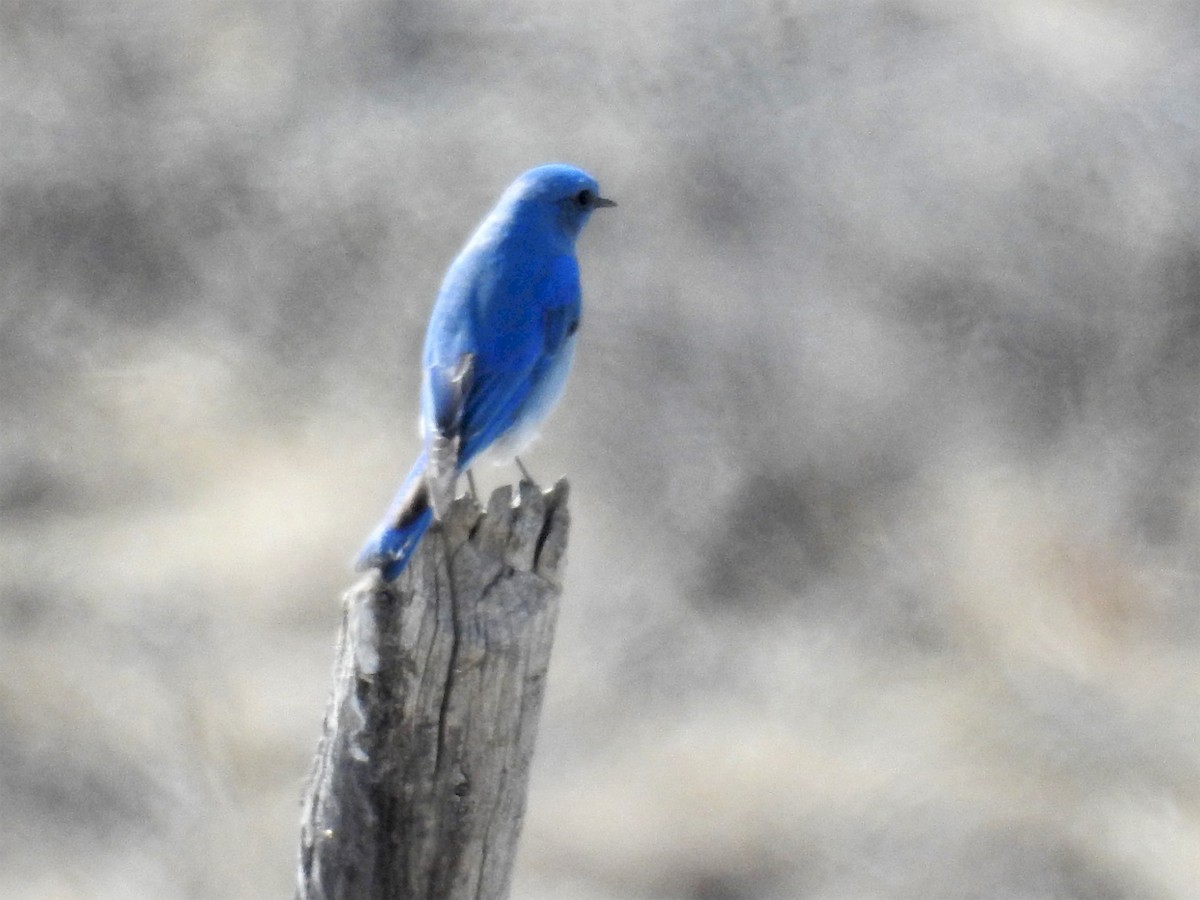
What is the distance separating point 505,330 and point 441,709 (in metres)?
1.34

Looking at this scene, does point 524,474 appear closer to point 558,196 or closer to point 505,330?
point 505,330

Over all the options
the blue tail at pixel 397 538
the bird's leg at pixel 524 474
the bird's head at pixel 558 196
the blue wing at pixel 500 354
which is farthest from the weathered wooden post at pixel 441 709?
the bird's head at pixel 558 196

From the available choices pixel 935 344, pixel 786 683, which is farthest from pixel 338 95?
pixel 786 683

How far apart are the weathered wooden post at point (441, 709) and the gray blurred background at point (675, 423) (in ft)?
11.6

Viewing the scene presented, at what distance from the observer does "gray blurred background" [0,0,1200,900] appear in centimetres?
725

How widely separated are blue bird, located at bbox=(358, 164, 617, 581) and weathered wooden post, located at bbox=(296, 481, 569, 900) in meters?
0.26

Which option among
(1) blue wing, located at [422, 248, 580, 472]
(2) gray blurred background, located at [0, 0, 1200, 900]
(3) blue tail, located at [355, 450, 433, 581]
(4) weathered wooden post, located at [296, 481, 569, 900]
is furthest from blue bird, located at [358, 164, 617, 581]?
(2) gray blurred background, located at [0, 0, 1200, 900]

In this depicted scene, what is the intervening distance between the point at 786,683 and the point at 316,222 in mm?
3791

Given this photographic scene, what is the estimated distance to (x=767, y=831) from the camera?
7.13m

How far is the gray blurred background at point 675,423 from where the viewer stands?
7254 millimetres

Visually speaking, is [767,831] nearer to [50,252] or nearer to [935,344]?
[935,344]

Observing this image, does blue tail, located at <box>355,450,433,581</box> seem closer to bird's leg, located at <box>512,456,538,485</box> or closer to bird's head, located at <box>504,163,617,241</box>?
bird's leg, located at <box>512,456,538,485</box>

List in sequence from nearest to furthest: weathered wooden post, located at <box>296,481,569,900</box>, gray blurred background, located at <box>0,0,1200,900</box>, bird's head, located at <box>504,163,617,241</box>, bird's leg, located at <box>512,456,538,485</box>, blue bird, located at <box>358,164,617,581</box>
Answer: weathered wooden post, located at <box>296,481,569,900</box> < bird's leg, located at <box>512,456,538,485</box> < blue bird, located at <box>358,164,617,581</box> < bird's head, located at <box>504,163,617,241</box> < gray blurred background, located at <box>0,0,1200,900</box>

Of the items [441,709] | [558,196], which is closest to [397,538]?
[441,709]
